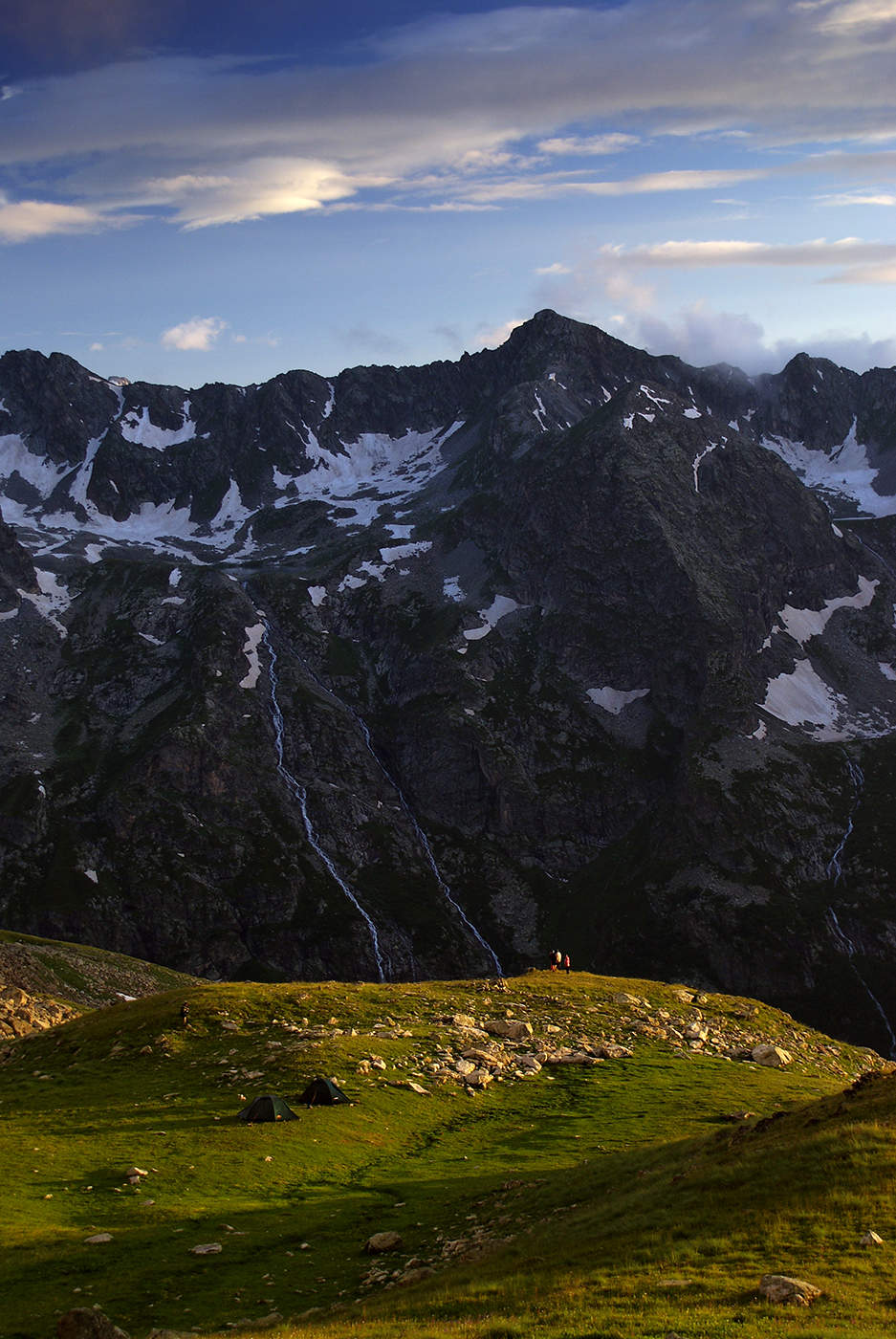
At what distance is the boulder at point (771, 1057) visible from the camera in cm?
6612

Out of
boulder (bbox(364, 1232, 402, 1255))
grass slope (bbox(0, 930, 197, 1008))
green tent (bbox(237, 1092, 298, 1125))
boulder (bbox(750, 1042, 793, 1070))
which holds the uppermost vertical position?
boulder (bbox(364, 1232, 402, 1255))

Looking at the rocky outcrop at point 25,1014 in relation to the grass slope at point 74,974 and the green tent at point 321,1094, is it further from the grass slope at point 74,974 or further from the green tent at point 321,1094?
the green tent at point 321,1094

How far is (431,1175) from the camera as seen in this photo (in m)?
42.1

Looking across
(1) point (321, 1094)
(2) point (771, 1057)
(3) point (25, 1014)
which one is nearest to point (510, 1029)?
(2) point (771, 1057)

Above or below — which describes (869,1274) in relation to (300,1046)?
above

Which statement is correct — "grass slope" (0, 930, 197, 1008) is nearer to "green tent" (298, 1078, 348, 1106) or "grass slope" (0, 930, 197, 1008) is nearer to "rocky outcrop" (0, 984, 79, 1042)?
"rocky outcrop" (0, 984, 79, 1042)

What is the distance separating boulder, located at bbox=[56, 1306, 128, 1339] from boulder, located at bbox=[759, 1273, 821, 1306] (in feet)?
48.3

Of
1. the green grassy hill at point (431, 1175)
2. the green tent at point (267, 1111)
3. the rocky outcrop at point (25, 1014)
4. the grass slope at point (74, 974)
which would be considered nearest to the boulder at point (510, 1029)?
the green grassy hill at point (431, 1175)

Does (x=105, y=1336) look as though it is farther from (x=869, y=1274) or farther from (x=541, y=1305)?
(x=869, y=1274)

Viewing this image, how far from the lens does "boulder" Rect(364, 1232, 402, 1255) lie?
111 feet

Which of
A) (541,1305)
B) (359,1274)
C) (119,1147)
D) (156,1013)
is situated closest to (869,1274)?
(541,1305)

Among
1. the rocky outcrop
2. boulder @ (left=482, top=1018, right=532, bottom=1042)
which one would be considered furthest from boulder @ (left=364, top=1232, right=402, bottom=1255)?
the rocky outcrop

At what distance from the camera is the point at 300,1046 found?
5625cm

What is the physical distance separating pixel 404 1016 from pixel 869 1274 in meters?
43.4
